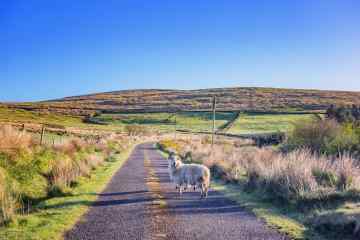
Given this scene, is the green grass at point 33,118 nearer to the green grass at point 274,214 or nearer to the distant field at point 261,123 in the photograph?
the distant field at point 261,123

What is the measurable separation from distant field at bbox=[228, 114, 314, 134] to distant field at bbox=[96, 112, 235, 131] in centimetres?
650

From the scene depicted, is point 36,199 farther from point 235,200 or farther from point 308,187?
point 308,187

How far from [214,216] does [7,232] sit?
531 centimetres

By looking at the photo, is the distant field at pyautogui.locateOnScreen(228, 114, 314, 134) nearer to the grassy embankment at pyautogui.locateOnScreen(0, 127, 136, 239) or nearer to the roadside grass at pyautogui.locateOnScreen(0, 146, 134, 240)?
the grassy embankment at pyautogui.locateOnScreen(0, 127, 136, 239)

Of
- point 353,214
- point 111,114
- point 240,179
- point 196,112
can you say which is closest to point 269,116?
point 196,112

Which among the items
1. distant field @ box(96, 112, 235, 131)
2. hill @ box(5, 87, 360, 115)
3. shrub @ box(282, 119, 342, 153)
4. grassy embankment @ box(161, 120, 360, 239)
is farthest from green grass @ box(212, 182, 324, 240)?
hill @ box(5, 87, 360, 115)

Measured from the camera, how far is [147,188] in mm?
16922

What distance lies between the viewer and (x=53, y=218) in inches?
436

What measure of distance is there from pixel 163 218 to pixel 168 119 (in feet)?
403

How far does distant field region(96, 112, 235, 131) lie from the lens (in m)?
119

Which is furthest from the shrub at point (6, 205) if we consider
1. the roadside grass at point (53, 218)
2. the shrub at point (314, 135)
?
the shrub at point (314, 135)

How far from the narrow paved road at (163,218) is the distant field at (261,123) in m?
76.0

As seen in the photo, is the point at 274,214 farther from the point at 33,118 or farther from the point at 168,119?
the point at 168,119

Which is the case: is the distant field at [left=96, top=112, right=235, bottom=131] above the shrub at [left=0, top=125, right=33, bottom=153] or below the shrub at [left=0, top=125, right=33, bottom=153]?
below
